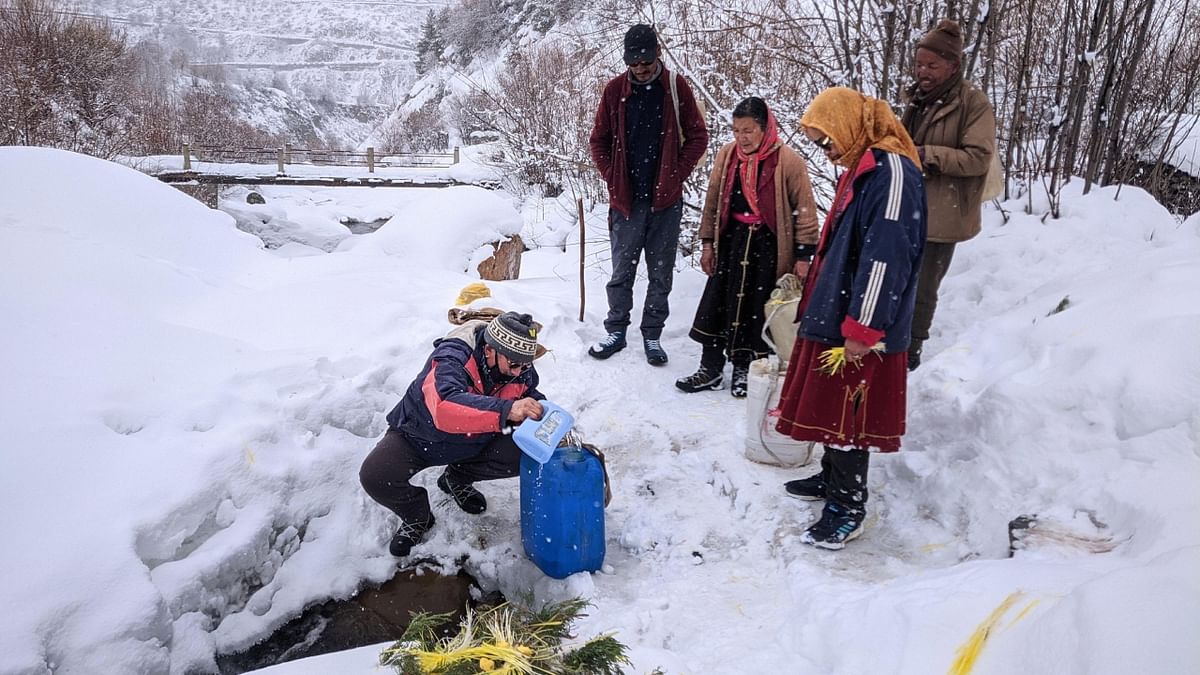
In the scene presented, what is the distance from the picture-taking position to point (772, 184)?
3.76 meters

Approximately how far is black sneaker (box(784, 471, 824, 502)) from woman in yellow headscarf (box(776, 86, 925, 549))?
314 millimetres

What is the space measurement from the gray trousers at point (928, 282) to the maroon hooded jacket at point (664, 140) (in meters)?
1.53

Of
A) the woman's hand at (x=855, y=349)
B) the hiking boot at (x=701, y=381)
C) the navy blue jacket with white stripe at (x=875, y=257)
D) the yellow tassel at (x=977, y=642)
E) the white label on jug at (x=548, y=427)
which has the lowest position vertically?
the hiking boot at (x=701, y=381)

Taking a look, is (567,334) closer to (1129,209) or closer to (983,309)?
(983,309)

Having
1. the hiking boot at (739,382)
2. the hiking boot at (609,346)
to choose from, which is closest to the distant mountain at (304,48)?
the hiking boot at (609,346)

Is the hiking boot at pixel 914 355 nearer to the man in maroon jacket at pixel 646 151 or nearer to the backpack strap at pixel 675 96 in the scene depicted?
the man in maroon jacket at pixel 646 151

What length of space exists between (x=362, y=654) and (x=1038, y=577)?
216 centimetres

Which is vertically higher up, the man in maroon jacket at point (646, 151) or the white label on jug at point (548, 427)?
the man in maroon jacket at point (646, 151)

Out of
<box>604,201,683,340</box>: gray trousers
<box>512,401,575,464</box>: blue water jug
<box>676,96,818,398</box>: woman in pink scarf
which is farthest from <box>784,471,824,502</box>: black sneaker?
<box>604,201,683,340</box>: gray trousers

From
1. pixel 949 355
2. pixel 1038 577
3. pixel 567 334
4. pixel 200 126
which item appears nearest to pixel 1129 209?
pixel 949 355

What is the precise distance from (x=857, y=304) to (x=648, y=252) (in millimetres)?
2234

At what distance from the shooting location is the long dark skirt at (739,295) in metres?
3.92

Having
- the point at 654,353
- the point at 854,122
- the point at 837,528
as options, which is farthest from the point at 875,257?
the point at 654,353

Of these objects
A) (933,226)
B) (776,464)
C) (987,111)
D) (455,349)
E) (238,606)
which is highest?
(987,111)
